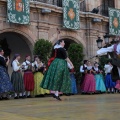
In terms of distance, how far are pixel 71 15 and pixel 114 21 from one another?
323 centimetres

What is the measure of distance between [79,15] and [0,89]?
26.3 ft

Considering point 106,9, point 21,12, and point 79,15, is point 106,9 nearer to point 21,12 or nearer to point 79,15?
point 79,15

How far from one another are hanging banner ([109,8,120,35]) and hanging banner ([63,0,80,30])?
8.07 feet

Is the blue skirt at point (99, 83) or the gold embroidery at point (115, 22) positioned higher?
the gold embroidery at point (115, 22)

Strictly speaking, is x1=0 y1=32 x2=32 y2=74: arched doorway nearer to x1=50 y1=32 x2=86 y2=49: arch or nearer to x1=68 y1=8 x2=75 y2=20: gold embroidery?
x1=50 y1=32 x2=86 y2=49: arch

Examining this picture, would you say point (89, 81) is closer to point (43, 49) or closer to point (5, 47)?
point (43, 49)

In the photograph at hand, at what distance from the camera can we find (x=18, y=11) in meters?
12.3

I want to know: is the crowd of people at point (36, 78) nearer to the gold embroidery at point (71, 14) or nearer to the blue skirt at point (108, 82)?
the blue skirt at point (108, 82)

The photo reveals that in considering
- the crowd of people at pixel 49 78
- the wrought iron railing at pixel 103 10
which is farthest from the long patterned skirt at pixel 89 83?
the wrought iron railing at pixel 103 10

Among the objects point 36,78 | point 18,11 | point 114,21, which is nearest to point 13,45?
point 18,11

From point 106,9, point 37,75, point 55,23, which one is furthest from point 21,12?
point 106,9

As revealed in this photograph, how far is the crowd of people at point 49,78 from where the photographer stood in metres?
6.80

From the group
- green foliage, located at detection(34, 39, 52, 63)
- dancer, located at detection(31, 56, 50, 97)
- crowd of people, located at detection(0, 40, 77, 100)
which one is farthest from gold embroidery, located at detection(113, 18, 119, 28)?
dancer, located at detection(31, 56, 50, 97)

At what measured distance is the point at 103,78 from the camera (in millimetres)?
12617
